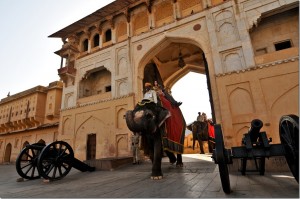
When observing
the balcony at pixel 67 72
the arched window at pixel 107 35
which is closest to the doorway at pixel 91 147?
the balcony at pixel 67 72

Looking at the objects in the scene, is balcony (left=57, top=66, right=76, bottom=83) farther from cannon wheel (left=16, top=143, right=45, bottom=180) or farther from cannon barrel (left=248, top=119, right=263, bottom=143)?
cannon barrel (left=248, top=119, right=263, bottom=143)

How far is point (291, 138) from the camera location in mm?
2393

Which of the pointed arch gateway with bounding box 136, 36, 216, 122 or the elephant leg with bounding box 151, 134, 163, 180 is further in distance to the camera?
the pointed arch gateway with bounding box 136, 36, 216, 122

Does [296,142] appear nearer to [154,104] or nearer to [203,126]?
[154,104]

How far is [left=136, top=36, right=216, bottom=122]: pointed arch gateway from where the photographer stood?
12.1m

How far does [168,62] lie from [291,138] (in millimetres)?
13588

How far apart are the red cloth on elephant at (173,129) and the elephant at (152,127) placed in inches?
2.1

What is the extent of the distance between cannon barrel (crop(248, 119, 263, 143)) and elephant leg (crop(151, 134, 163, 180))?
236 centimetres

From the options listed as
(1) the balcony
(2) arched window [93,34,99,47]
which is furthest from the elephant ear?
(2) arched window [93,34,99,47]

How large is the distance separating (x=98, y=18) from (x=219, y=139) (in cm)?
1446

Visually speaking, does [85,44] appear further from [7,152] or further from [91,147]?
[7,152]

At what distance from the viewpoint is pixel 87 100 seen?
1351 cm

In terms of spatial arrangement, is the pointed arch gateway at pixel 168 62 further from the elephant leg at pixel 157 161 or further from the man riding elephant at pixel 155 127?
the elephant leg at pixel 157 161

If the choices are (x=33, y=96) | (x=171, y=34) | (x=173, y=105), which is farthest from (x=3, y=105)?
(x=173, y=105)
